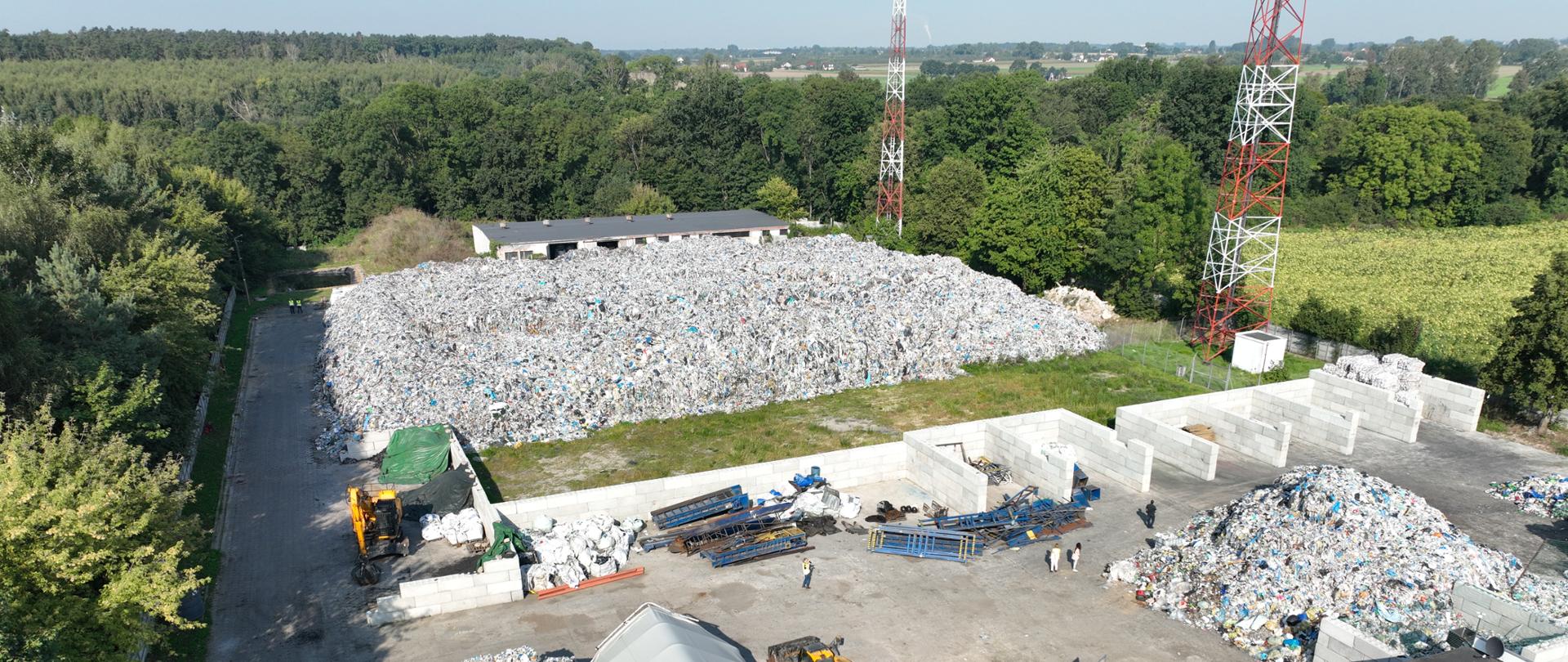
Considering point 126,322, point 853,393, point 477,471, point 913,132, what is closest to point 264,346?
point 126,322

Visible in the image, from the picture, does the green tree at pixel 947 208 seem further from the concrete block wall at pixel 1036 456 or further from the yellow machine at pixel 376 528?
the yellow machine at pixel 376 528

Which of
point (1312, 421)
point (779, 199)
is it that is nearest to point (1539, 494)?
point (1312, 421)

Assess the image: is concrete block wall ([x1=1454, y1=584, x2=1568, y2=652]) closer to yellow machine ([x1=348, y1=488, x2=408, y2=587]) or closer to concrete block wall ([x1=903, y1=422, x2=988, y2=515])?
concrete block wall ([x1=903, y1=422, x2=988, y2=515])

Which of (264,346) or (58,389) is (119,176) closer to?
(264,346)

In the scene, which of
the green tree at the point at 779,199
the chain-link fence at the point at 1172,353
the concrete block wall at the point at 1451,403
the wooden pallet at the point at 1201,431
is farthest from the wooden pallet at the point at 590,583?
the green tree at the point at 779,199

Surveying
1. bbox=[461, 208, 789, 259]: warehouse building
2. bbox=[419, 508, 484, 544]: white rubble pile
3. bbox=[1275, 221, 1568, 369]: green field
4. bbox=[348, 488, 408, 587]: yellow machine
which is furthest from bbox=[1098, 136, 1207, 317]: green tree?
bbox=[348, 488, 408, 587]: yellow machine
